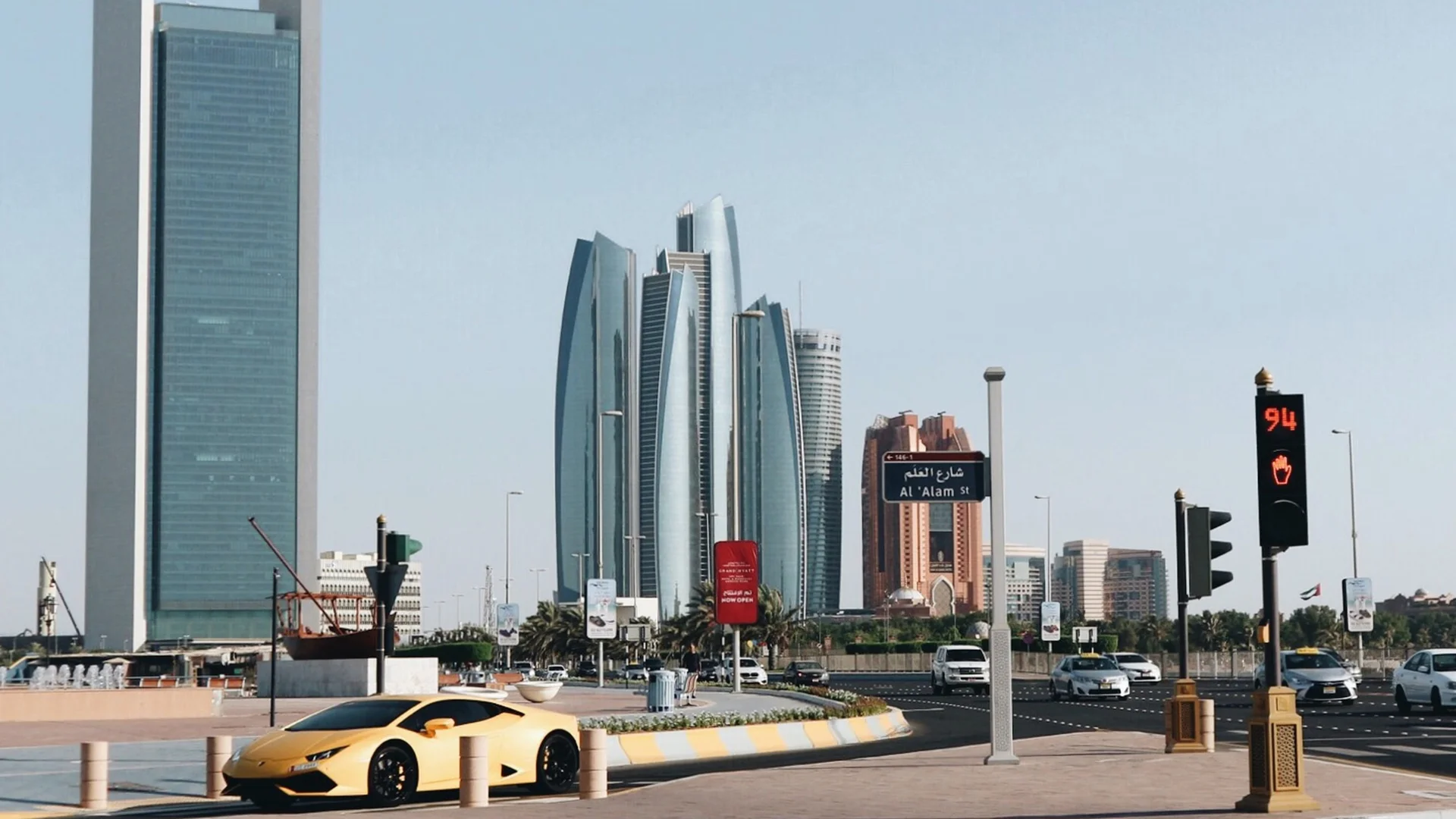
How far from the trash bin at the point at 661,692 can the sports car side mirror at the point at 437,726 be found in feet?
55.2

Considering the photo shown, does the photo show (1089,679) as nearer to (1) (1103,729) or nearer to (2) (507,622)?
(1) (1103,729)

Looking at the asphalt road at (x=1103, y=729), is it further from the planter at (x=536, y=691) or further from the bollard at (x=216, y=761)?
the planter at (x=536, y=691)

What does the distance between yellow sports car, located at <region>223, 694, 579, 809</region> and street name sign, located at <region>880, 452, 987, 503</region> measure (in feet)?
18.6

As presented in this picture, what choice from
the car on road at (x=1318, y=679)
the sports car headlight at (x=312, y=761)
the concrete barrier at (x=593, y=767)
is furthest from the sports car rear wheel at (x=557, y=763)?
the car on road at (x=1318, y=679)

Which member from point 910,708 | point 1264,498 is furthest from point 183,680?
point 1264,498

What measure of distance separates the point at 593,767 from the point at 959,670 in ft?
146

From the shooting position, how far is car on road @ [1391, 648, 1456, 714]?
40438 millimetres

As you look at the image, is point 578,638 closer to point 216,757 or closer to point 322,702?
point 322,702

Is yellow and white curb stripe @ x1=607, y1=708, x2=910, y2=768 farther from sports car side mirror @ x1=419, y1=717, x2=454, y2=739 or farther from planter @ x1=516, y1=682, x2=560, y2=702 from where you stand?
planter @ x1=516, y1=682, x2=560, y2=702

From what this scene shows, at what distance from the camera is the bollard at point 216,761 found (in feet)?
72.2

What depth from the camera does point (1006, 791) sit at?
20094 millimetres

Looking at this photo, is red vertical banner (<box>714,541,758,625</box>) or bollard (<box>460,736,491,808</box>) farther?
red vertical banner (<box>714,541,758,625</box>)

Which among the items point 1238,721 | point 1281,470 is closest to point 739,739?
point 1238,721

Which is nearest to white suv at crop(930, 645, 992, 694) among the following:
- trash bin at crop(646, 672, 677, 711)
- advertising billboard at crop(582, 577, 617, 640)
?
advertising billboard at crop(582, 577, 617, 640)
